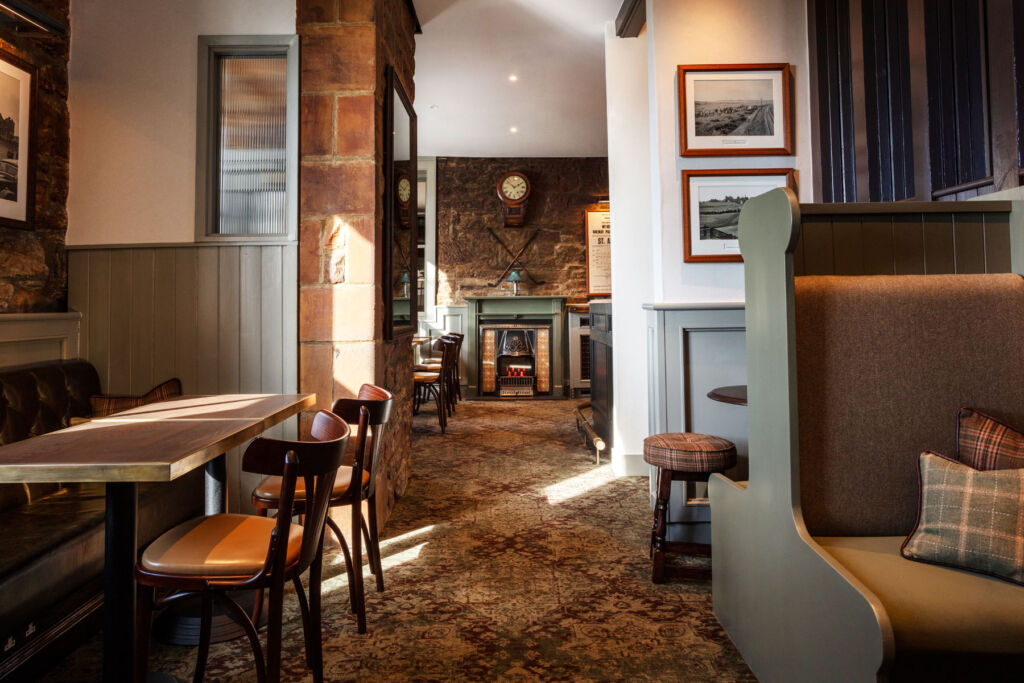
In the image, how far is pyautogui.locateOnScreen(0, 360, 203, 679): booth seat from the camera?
1.54 m

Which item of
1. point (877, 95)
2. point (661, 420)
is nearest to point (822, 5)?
point (877, 95)

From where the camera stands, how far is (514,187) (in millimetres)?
7695

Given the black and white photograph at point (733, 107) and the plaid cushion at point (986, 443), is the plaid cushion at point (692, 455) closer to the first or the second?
the plaid cushion at point (986, 443)

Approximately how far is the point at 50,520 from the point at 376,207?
1710 mm

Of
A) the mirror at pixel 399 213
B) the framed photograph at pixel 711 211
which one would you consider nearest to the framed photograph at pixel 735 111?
the framed photograph at pixel 711 211

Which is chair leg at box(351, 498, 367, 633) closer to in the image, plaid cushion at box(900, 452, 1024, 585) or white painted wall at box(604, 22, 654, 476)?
plaid cushion at box(900, 452, 1024, 585)

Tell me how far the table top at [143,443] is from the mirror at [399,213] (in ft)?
3.36

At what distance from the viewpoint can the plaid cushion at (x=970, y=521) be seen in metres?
1.24

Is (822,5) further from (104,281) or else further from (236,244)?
(104,281)

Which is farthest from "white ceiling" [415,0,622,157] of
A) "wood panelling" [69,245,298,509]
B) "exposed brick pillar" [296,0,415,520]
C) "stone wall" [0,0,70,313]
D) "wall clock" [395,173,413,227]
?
"wood panelling" [69,245,298,509]

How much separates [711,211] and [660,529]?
1.67m

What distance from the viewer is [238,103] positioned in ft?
9.11

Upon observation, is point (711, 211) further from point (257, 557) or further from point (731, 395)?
point (257, 557)

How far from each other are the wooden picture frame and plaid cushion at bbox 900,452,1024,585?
6406mm
